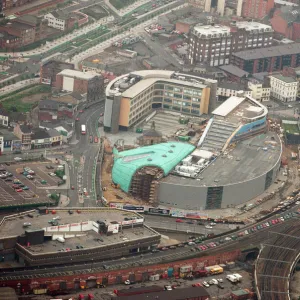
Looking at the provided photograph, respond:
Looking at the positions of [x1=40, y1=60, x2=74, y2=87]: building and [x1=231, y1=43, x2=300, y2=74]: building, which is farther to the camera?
[x1=231, y1=43, x2=300, y2=74]: building

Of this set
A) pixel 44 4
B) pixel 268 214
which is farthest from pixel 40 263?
pixel 44 4

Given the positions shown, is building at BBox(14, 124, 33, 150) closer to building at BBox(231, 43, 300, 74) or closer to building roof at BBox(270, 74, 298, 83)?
building roof at BBox(270, 74, 298, 83)

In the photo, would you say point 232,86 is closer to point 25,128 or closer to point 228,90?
point 228,90

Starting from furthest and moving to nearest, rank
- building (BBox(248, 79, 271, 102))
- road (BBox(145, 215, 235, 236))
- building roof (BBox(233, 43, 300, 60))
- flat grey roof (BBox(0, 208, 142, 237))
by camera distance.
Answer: building roof (BBox(233, 43, 300, 60))
building (BBox(248, 79, 271, 102))
road (BBox(145, 215, 235, 236))
flat grey roof (BBox(0, 208, 142, 237))

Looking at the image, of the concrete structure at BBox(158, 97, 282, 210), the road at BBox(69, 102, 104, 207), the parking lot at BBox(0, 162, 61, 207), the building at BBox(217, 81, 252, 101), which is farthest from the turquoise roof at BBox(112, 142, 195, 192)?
the building at BBox(217, 81, 252, 101)

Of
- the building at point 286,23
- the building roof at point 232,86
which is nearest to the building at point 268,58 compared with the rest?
the building at point 286,23

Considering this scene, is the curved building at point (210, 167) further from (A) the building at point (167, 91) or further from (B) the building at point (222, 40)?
(B) the building at point (222, 40)
